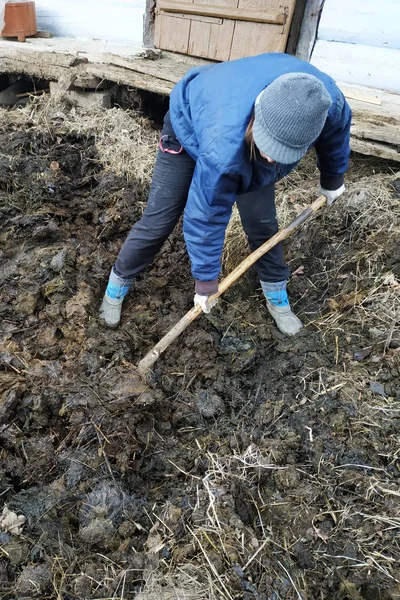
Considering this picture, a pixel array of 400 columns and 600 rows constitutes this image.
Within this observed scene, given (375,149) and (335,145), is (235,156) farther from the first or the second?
(375,149)

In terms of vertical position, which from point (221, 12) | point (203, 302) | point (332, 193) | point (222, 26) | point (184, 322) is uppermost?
point (221, 12)

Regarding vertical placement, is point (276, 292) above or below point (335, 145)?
below

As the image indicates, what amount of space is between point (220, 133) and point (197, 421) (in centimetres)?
147

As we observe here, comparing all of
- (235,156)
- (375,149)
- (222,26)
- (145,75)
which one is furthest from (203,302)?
(222,26)

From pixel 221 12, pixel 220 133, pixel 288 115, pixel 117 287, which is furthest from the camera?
pixel 221 12

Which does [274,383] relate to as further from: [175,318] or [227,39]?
[227,39]

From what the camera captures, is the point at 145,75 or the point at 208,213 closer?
the point at 208,213

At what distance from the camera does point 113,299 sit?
9.67 feet

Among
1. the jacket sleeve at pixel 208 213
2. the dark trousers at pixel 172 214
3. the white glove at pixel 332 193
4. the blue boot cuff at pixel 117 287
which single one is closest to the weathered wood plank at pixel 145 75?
the white glove at pixel 332 193

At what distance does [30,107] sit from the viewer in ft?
15.4

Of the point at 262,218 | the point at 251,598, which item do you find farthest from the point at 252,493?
the point at 262,218

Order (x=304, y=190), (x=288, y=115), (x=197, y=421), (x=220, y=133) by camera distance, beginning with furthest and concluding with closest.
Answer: (x=304, y=190), (x=197, y=421), (x=220, y=133), (x=288, y=115)

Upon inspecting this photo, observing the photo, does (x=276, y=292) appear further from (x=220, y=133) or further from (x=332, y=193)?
(x=220, y=133)

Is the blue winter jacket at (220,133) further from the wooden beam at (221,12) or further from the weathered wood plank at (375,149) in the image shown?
the wooden beam at (221,12)
